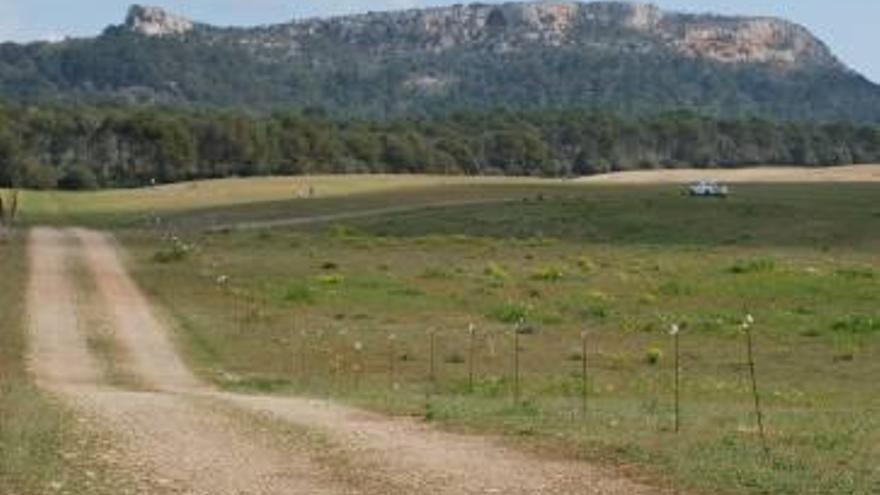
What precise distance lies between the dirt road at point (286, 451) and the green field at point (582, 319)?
3.50ft

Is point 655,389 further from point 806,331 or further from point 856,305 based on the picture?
point 856,305

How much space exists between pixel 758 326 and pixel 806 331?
1.72 meters

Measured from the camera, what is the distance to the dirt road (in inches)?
666

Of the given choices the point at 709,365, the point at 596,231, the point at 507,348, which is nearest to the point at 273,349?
the point at 507,348

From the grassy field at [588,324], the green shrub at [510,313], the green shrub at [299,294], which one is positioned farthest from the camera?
the green shrub at [299,294]

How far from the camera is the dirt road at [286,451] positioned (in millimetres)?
16922

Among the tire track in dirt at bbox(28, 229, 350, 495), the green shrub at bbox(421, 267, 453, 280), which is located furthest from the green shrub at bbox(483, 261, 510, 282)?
the tire track in dirt at bbox(28, 229, 350, 495)

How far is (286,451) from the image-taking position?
1939 centimetres

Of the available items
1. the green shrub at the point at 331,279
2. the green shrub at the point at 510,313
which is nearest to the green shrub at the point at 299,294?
the green shrub at the point at 331,279

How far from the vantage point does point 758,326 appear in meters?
45.9

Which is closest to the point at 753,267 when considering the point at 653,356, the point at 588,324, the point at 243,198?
the point at 588,324

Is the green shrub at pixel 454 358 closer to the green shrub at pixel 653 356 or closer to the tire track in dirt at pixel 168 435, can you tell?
the green shrub at pixel 653 356

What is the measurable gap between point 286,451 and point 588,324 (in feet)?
92.8

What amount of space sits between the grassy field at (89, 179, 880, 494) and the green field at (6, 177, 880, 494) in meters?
0.09
